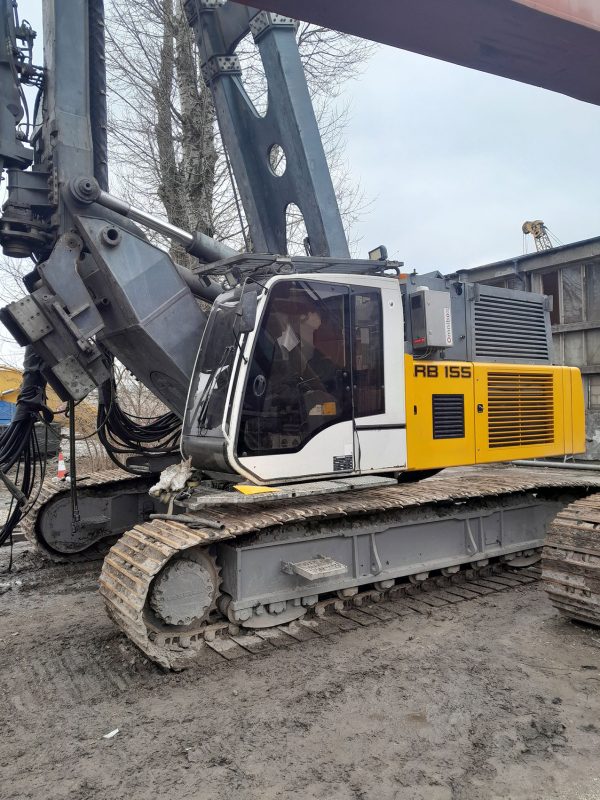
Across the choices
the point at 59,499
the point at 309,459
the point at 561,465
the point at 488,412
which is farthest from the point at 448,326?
the point at 59,499

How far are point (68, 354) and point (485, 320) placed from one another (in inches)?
152

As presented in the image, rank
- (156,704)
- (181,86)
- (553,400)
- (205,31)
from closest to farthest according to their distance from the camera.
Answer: (156,704)
(205,31)
(553,400)
(181,86)

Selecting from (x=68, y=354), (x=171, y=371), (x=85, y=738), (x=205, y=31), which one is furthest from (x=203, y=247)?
(x=85, y=738)

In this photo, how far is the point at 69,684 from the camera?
4125mm

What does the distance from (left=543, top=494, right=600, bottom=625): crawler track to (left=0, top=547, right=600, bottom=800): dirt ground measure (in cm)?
21

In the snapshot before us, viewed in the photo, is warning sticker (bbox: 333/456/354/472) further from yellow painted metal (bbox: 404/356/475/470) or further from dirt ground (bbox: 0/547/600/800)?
dirt ground (bbox: 0/547/600/800)

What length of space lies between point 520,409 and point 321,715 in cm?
384

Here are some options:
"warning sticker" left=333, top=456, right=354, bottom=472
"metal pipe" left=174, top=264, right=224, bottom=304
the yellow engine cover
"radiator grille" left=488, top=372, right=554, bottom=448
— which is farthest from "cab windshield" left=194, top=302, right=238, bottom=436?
"radiator grille" left=488, top=372, right=554, bottom=448

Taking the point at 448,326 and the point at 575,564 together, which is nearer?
the point at 575,564

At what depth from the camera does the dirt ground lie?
3025 millimetres

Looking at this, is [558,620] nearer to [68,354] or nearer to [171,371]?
[171,371]

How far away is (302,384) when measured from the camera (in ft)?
16.4

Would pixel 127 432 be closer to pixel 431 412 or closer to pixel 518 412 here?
pixel 431 412

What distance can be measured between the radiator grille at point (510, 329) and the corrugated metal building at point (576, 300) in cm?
457
